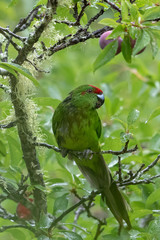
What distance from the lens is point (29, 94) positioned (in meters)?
2.20

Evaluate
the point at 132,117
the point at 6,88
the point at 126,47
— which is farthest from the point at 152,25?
the point at 6,88

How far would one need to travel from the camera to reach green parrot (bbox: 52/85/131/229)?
236cm

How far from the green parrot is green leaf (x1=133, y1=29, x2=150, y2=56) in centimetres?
76

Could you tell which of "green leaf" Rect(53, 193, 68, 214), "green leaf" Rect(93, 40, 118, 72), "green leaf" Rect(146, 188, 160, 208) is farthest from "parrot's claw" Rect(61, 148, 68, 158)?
"green leaf" Rect(93, 40, 118, 72)

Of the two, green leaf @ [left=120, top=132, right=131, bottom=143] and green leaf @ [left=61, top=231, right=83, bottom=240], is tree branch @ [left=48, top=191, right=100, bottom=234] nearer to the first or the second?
green leaf @ [left=61, top=231, right=83, bottom=240]

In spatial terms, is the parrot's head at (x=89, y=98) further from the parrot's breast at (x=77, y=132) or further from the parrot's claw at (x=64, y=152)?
the parrot's claw at (x=64, y=152)

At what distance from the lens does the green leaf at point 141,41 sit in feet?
5.40

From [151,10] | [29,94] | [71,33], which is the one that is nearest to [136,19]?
[151,10]

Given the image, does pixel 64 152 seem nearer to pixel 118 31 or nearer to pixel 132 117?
pixel 132 117

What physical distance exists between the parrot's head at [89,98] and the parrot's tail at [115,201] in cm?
47

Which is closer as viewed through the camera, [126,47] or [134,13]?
[134,13]

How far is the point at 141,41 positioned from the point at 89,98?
82cm

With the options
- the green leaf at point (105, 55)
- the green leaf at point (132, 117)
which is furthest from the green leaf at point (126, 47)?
the green leaf at point (132, 117)

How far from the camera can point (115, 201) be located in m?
2.36
